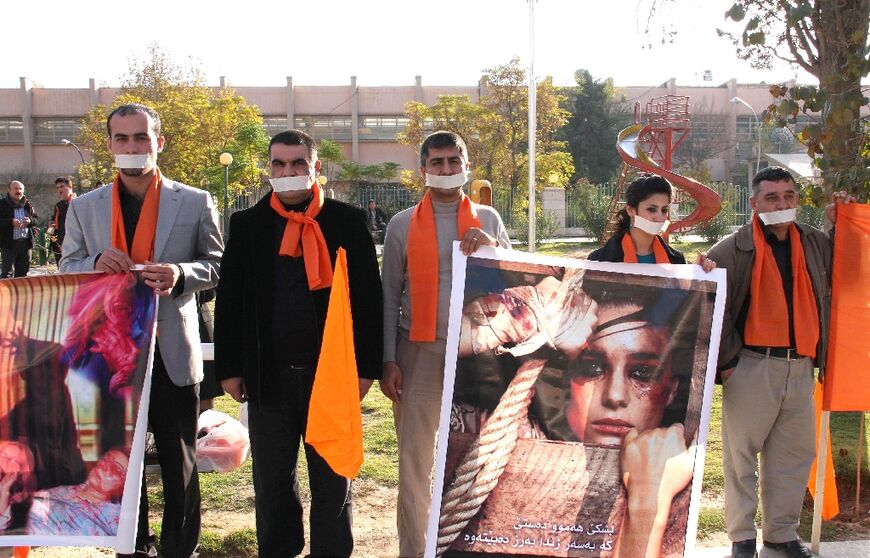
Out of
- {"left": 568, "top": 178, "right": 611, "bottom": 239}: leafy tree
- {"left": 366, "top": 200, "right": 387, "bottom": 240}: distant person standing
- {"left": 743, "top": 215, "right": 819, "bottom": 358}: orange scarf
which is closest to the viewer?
{"left": 743, "top": 215, "right": 819, "bottom": 358}: orange scarf

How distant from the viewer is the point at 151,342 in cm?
341

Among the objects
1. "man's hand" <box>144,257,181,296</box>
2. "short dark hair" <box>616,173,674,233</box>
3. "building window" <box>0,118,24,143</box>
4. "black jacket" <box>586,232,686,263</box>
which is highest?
"building window" <box>0,118,24,143</box>

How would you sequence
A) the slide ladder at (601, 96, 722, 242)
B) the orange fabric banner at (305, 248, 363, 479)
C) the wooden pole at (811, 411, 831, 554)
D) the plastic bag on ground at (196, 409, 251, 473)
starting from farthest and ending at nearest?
the slide ladder at (601, 96, 722, 242) < the plastic bag on ground at (196, 409, 251, 473) < the wooden pole at (811, 411, 831, 554) < the orange fabric banner at (305, 248, 363, 479)

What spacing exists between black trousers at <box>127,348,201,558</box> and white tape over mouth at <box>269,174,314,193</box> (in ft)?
3.00

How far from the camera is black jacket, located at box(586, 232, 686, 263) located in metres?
3.61

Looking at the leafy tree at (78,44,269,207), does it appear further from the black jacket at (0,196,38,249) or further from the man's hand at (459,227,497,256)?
the man's hand at (459,227,497,256)

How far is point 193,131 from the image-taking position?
30844 millimetres

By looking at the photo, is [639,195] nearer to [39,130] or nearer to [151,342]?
[151,342]

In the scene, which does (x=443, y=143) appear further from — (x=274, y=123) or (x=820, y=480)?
(x=274, y=123)

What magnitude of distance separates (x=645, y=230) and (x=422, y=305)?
103 centimetres

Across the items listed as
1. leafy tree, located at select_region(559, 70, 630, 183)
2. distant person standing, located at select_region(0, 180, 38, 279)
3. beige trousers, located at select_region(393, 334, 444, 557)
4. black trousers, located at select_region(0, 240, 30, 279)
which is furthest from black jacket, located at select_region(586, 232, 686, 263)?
leafy tree, located at select_region(559, 70, 630, 183)

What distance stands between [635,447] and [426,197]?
55.1 inches

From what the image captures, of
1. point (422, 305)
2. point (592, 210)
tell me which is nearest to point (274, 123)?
point (592, 210)

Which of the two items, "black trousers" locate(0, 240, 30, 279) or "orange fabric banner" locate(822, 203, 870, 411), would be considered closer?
"orange fabric banner" locate(822, 203, 870, 411)
